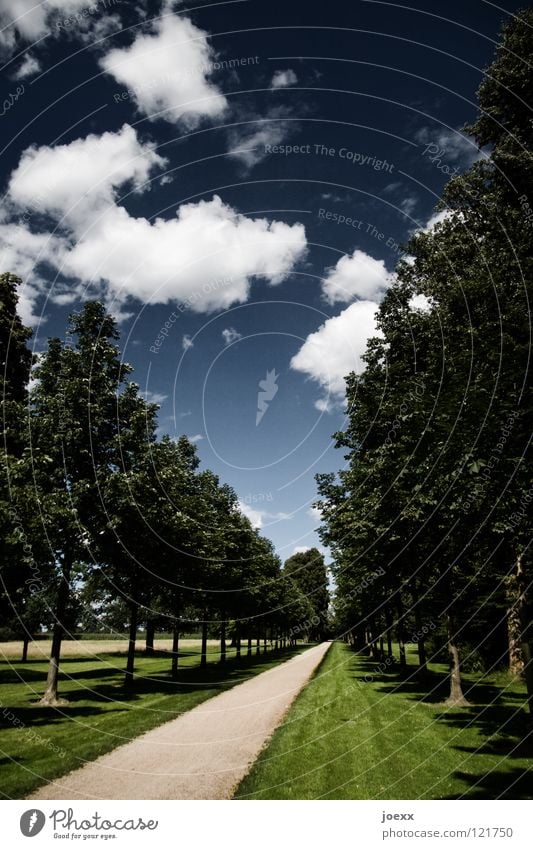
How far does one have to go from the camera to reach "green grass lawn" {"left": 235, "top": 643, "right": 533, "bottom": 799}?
986 centimetres

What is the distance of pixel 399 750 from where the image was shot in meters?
13.0

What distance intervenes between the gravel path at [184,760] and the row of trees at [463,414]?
8.08m

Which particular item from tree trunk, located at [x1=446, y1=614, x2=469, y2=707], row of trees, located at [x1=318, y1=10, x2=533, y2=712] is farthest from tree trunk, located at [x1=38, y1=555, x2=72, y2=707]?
tree trunk, located at [x1=446, y1=614, x2=469, y2=707]

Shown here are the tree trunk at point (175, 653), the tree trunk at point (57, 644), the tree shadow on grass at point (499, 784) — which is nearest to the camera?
the tree shadow on grass at point (499, 784)

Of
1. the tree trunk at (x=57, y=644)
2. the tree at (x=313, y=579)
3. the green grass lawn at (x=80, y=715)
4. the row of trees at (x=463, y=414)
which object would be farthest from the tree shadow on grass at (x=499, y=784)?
the tree at (x=313, y=579)

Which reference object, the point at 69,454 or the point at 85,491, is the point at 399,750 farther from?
the point at 69,454

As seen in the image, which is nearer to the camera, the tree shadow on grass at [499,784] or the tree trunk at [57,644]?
the tree shadow on grass at [499,784]

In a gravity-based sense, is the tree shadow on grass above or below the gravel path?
above

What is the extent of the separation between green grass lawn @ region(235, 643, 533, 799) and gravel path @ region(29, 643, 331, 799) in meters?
0.65

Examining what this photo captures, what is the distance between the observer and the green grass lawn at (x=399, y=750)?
32.3 feet

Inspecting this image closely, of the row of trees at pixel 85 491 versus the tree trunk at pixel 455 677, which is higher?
the row of trees at pixel 85 491

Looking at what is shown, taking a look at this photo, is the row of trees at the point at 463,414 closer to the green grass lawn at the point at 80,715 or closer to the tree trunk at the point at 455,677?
the tree trunk at the point at 455,677

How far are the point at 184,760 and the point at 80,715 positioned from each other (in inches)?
333

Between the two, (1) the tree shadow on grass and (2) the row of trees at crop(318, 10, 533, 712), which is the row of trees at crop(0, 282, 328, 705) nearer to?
(2) the row of trees at crop(318, 10, 533, 712)
